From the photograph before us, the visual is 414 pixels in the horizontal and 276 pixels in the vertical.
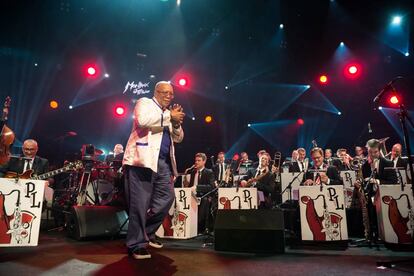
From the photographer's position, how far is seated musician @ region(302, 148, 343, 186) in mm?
4917

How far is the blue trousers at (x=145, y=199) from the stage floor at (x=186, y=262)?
248mm

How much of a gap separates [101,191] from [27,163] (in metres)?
1.46

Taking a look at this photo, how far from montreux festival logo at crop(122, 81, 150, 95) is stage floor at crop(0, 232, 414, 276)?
30.8ft

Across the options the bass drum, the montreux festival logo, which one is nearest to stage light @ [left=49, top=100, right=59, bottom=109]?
the montreux festival logo

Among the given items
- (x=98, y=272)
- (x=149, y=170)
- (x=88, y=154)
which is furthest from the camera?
(x=88, y=154)

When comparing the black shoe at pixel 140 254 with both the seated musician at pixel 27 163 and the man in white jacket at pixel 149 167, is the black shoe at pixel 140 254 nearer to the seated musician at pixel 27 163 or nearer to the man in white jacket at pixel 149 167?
the man in white jacket at pixel 149 167

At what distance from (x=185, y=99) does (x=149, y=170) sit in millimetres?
10958

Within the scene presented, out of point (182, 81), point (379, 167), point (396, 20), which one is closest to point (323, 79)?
point (396, 20)

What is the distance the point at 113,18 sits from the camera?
10672 millimetres

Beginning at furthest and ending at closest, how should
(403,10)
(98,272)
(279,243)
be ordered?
1. (403,10)
2. (279,243)
3. (98,272)

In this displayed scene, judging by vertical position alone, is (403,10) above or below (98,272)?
above

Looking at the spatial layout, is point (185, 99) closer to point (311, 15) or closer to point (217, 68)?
point (217, 68)

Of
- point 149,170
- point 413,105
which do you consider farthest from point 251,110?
point 149,170

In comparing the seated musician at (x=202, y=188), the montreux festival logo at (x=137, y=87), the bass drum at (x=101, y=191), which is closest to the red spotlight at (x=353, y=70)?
the seated musician at (x=202, y=188)
